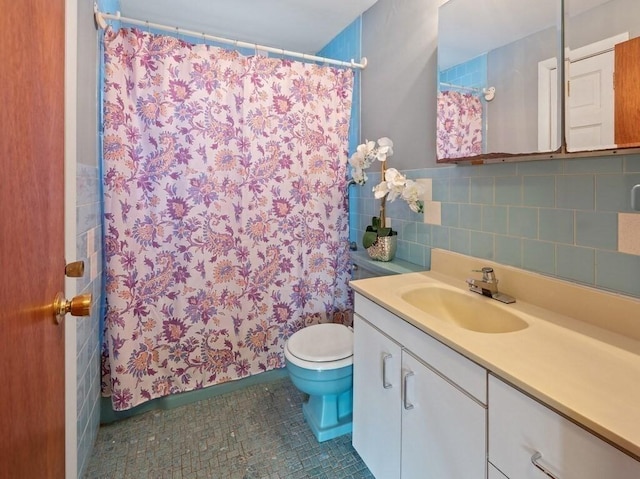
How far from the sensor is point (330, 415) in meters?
1.72

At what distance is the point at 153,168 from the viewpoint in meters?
1.77

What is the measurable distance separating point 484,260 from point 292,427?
127cm

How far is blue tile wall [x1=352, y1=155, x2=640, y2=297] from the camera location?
997 millimetres

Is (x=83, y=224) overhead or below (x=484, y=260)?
overhead

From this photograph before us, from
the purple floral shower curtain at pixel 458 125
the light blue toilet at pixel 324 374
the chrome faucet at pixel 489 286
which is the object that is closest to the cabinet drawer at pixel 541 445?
the chrome faucet at pixel 489 286

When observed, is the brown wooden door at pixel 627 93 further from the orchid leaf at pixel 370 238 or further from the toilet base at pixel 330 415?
the toilet base at pixel 330 415

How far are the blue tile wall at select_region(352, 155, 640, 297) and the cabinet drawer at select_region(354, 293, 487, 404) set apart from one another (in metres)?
0.53

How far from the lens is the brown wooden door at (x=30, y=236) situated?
19.2 inches

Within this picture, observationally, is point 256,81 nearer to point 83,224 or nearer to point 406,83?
point 406,83

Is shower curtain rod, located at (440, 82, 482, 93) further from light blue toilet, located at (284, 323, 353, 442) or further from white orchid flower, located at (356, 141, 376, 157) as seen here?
light blue toilet, located at (284, 323, 353, 442)

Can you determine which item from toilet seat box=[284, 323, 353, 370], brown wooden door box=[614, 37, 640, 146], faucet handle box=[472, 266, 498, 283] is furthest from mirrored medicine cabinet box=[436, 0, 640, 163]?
toilet seat box=[284, 323, 353, 370]

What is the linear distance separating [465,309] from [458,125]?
2.58ft

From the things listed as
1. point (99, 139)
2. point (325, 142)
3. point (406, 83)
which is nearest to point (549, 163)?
point (406, 83)

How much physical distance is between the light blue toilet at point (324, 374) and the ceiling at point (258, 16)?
77.3 inches
